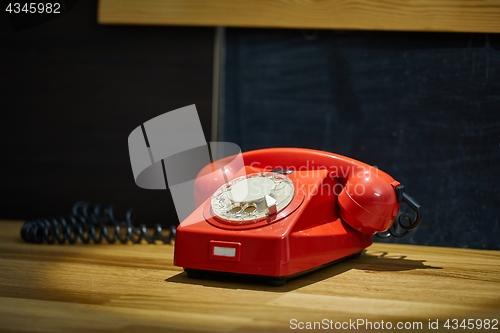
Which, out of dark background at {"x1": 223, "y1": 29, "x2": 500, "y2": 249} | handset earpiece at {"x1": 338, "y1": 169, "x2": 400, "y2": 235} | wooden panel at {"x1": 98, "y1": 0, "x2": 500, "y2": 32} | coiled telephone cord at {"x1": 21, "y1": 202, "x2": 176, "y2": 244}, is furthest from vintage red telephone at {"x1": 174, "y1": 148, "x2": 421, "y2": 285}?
wooden panel at {"x1": 98, "y1": 0, "x2": 500, "y2": 32}

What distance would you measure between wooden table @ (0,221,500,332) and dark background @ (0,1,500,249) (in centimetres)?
31

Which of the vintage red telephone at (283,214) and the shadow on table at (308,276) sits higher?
the vintage red telephone at (283,214)

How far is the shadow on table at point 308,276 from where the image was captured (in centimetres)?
117

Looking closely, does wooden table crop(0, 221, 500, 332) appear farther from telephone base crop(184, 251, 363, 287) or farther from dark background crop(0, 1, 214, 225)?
dark background crop(0, 1, 214, 225)

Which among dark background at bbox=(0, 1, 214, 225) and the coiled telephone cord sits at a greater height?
dark background at bbox=(0, 1, 214, 225)

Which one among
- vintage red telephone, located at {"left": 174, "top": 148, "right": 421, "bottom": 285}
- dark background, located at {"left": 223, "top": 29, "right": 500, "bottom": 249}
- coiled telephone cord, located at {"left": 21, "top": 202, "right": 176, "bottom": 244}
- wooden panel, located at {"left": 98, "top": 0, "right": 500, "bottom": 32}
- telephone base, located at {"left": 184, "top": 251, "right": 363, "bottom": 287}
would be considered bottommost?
coiled telephone cord, located at {"left": 21, "top": 202, "right": 176, "bottom": 244}

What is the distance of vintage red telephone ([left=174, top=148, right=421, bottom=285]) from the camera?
1.15 m

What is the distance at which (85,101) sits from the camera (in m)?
1.95

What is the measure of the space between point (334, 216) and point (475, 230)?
23.6 inches

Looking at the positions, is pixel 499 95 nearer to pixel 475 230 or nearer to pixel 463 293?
pixel 475 230

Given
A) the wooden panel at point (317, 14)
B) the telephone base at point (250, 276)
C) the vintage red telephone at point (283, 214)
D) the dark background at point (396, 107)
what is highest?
the wooden panel at point (317, 14)

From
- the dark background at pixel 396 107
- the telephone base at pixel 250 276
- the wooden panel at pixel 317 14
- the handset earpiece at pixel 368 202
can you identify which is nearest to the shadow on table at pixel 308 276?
the telephone base at pixel 250 276

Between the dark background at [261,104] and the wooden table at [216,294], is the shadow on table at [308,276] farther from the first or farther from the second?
the dark background at [261,104]

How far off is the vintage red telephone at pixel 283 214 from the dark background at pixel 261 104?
1.43 feet
